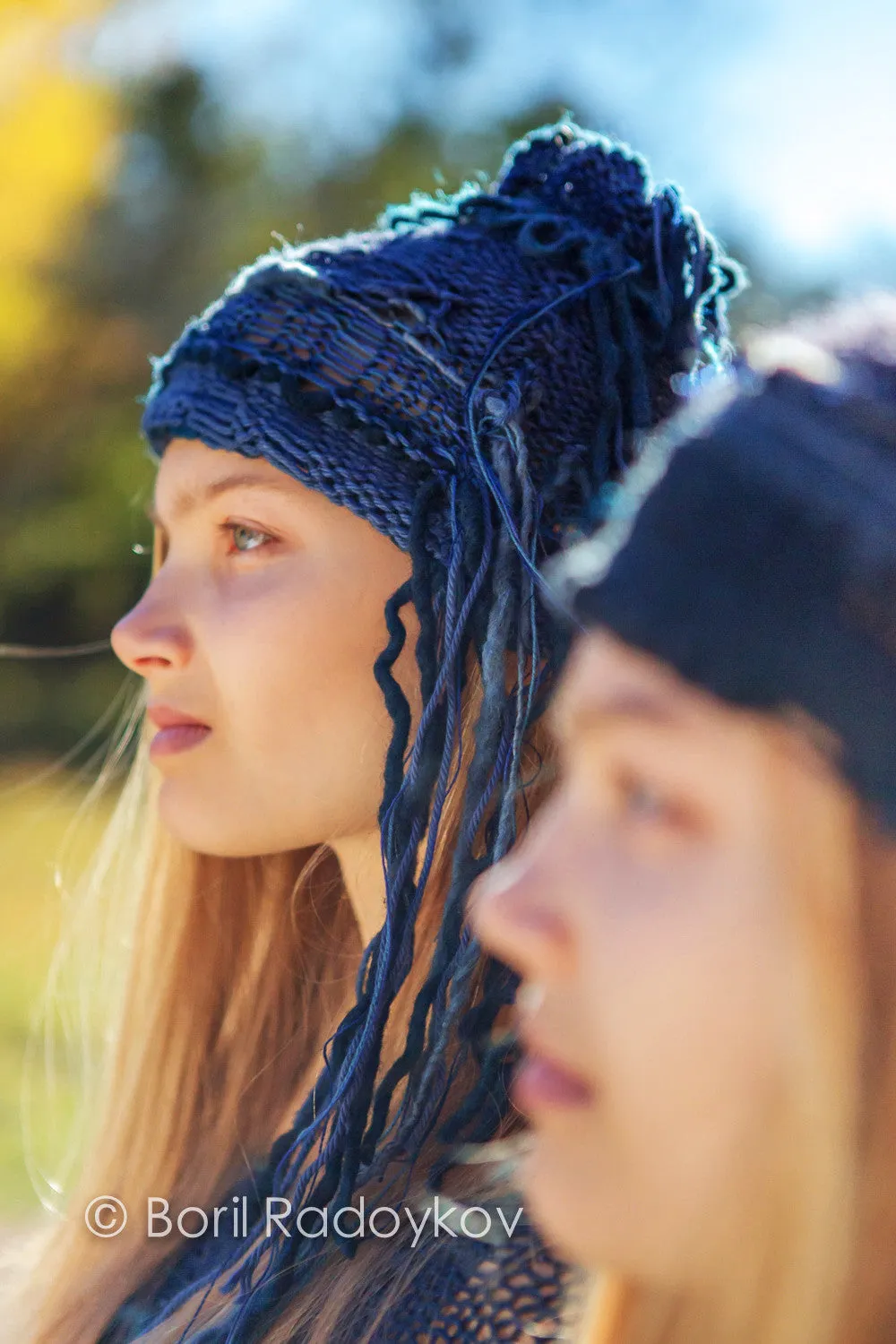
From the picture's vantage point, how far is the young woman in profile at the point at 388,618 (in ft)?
4.39

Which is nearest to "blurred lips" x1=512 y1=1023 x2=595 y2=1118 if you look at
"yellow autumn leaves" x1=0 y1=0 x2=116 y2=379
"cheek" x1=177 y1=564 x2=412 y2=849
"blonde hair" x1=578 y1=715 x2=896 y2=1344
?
"blonde hair" x1=578 y1=715 x2=896 y2=1344

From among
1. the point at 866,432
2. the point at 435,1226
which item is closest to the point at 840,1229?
the point at 866,432

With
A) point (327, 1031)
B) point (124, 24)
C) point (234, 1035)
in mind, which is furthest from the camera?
point (124, 24)

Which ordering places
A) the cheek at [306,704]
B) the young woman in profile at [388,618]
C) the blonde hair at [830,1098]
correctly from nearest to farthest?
the blonde hair at [830,1098] < the young woman in profile at [388,618] < the cheek at [306,704]

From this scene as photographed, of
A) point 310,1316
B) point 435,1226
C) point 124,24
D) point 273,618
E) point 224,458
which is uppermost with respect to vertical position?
point 124,24

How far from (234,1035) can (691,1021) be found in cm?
134

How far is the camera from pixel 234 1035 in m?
1.94

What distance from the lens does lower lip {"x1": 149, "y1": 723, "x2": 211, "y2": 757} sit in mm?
1573

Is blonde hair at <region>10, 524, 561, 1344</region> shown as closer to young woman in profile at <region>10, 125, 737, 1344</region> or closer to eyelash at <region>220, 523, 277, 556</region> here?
young woman in profile at <region>10, 125, 737, 1344</region>

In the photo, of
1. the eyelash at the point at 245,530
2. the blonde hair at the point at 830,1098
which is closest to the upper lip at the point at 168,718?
the eyelash at the point at 245,530

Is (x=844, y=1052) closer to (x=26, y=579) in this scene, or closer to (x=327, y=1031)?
(x=327, y=1031)

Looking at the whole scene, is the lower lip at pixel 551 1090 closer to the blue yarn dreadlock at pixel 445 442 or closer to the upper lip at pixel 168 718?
the blue yarn dreadlock at pixel 445 442

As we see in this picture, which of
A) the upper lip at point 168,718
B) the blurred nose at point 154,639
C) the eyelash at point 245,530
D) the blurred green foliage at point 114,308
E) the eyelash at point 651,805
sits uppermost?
the blurred green foliage at point 114,308

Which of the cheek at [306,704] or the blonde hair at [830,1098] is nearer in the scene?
the blonde hair at [830,1098]
